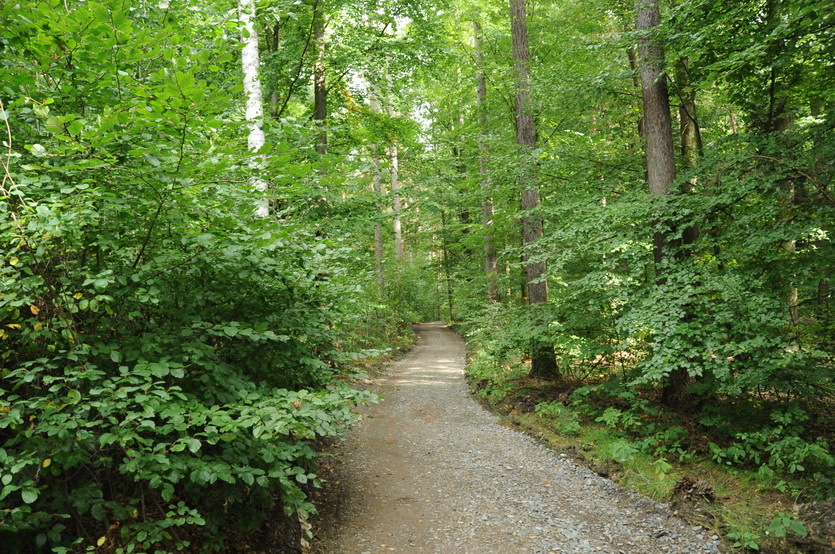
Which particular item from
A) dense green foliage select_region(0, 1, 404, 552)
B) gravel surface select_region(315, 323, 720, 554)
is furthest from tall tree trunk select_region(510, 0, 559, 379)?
dense green foliage select_region(0, 1, 404, 552)

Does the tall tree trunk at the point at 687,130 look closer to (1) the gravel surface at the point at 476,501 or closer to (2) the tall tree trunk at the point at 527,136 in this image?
(2) the tall tree trunk at the point at 527,136

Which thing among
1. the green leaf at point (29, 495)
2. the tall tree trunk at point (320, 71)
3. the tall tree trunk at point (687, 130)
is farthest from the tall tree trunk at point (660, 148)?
the green leaf at point (29, 495)

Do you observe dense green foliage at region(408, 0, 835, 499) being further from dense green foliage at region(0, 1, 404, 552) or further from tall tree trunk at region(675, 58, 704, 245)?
dense green foliage at region(0, 1, 404, 552)

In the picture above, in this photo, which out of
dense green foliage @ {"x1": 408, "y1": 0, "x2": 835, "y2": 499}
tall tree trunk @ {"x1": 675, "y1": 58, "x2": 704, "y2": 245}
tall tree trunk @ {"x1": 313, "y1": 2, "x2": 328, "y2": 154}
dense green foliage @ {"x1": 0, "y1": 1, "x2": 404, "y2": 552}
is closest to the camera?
dense green foliage @ {"x1": 0, "y1": 1, "x2": 404, "y2": 552}

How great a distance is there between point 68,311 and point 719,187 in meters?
7.19

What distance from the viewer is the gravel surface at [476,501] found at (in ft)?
16.1

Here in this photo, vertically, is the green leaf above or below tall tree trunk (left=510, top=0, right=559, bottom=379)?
below

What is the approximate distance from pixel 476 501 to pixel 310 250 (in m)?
3.97

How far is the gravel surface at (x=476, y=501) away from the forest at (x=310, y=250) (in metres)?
0.66

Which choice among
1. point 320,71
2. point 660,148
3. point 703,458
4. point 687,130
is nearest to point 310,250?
point 703,458

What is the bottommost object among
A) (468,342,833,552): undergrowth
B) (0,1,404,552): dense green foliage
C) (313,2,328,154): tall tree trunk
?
(468,342,833,552): undergrowth

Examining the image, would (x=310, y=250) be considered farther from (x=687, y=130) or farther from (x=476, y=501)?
(x=687, y=130)

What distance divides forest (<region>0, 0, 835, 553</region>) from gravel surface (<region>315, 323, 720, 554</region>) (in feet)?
2.15

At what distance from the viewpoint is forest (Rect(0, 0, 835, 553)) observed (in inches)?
111
